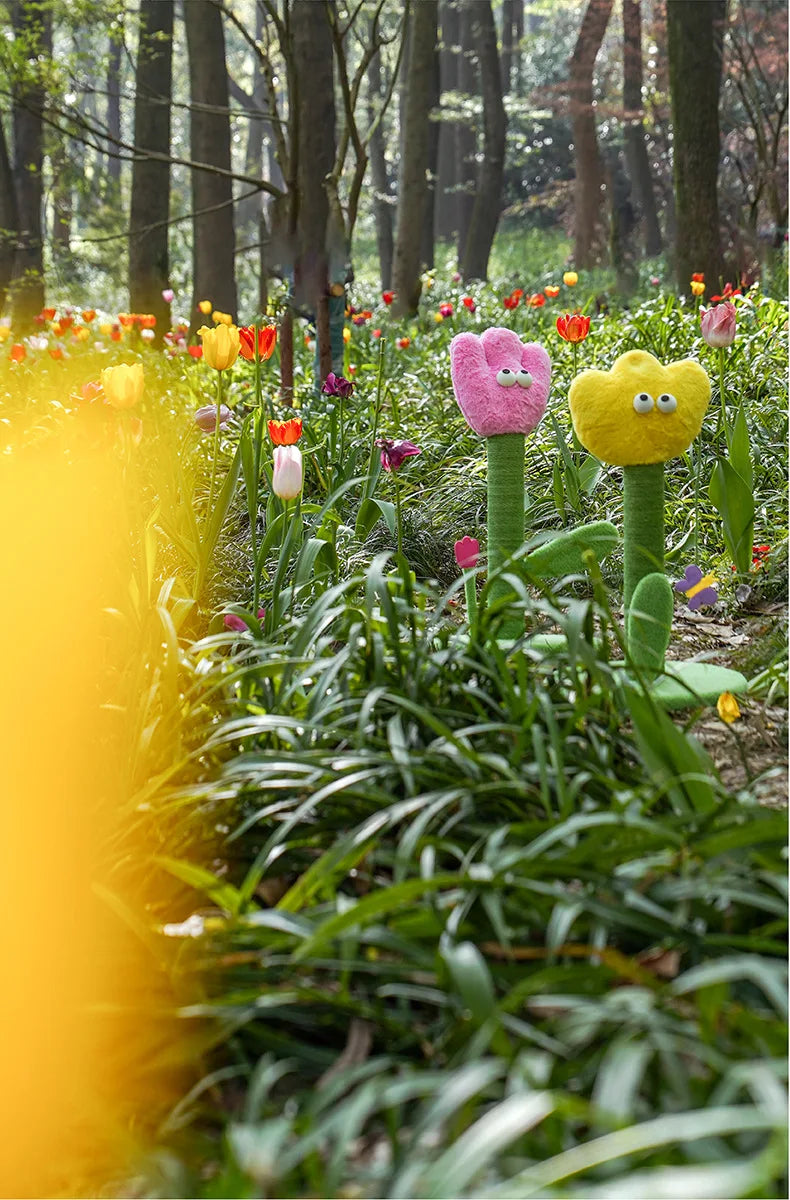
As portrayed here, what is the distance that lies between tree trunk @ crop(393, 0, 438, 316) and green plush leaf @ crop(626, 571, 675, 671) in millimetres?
7745

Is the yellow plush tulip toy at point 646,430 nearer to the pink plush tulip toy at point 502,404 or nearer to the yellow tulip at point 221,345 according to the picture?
the pink plush tulip toy at point 502,404

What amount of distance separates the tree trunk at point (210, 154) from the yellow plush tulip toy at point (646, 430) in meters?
7.04

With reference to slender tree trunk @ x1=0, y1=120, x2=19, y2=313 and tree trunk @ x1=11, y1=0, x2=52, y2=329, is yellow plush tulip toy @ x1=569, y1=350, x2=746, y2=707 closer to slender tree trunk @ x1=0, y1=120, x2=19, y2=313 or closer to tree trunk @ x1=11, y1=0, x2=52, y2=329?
tree trunk @ x1=11, y1=0, x2=52, y2=329

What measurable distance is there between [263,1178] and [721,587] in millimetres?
2346

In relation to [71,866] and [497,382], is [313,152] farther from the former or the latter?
[71,866]

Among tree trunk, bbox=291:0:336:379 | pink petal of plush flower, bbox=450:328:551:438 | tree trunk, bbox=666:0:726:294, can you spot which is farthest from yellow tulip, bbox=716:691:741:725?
tree trunk, bbox=666:0:726:294

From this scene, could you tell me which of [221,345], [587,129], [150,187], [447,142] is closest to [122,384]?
[221,345]

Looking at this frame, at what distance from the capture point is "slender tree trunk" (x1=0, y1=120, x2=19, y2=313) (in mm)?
9281

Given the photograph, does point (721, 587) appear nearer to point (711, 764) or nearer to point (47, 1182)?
point (711, 764)

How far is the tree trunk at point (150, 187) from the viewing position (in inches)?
351

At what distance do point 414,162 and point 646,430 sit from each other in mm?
8367

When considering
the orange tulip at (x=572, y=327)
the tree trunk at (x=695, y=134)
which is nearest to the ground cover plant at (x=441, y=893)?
the orange tulip at (x=572, y=327)

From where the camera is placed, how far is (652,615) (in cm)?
215

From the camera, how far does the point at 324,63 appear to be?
18.0 ft
